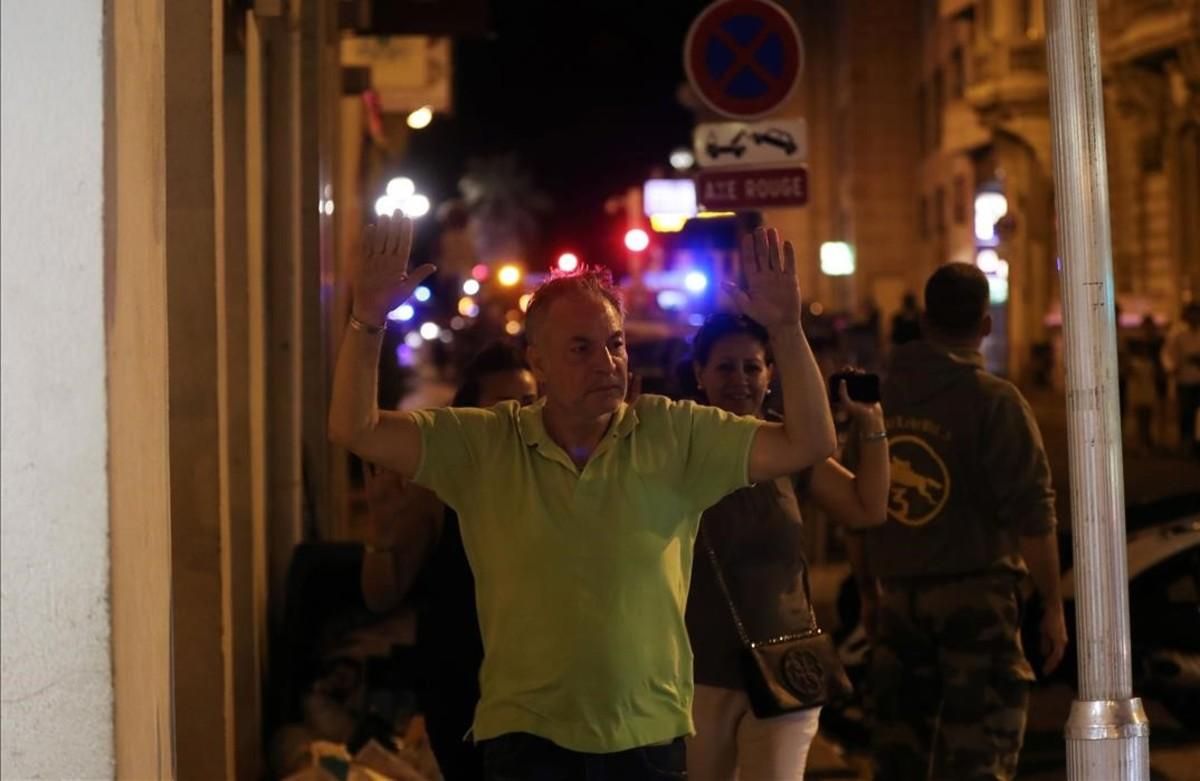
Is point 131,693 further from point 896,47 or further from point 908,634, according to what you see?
point 896,47

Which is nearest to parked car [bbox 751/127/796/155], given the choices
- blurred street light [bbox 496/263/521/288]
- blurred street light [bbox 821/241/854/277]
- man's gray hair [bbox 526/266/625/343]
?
man's gray hair [bbox 526/266/625/343]

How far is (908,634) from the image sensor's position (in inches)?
269

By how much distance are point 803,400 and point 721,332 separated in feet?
5.00

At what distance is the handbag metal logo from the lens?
5.63 meters

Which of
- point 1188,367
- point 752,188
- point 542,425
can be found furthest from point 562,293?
point 1188,367

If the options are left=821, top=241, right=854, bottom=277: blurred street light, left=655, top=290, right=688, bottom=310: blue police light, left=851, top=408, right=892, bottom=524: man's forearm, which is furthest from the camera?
left=821, top=241, right=854, bottom=277: blurred street light

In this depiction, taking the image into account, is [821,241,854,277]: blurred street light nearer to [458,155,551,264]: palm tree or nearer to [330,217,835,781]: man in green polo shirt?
[330,217,835,781]: man in green polo shirt

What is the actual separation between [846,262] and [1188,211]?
14613mm

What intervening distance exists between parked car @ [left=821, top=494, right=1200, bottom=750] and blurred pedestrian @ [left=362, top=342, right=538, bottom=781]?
3.75 metres

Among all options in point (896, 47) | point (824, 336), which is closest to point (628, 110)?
point (896, 47)

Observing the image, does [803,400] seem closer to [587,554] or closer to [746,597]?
[587,554]

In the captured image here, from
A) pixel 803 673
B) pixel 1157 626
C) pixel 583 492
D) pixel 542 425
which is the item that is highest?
pixel 542 425

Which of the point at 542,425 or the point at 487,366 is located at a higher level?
the point at 487,366

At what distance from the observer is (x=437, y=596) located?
596 centimetres
